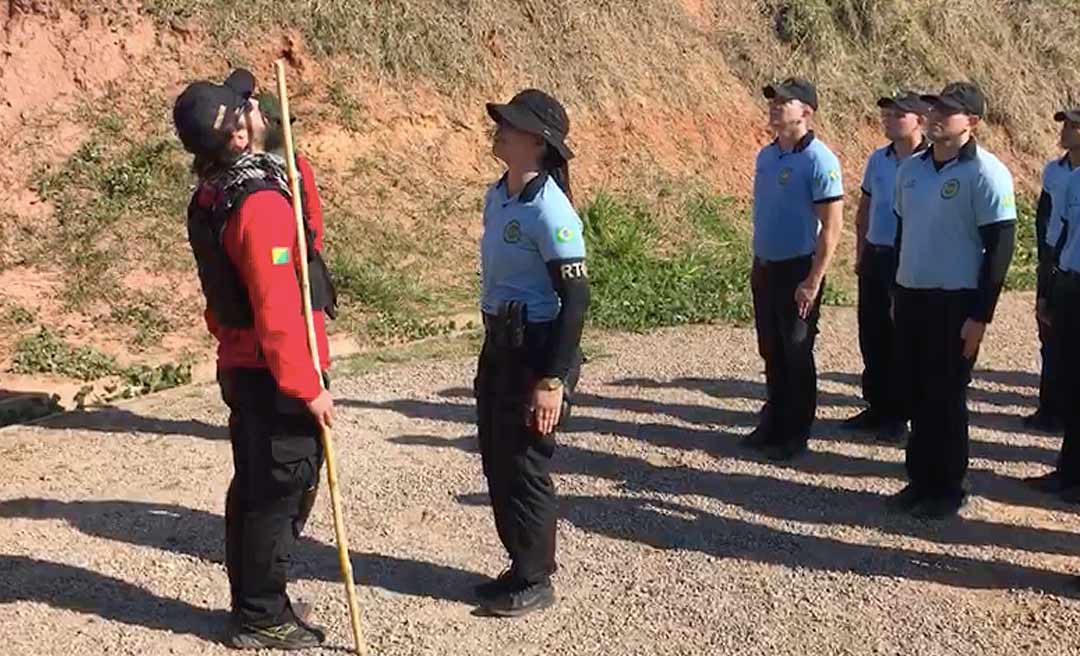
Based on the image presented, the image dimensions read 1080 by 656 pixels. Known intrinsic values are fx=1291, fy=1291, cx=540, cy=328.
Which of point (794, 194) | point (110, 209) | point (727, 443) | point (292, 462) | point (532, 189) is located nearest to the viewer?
point (292, 462)

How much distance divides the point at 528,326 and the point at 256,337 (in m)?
0.96

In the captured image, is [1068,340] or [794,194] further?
[794,194]

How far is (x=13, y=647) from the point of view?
15.1ft

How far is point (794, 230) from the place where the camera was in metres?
6.24

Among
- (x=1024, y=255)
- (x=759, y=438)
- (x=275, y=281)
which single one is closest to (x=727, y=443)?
(x=759, y=438)

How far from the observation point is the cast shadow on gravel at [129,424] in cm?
705

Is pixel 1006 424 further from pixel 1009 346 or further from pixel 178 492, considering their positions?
pixel 178 492

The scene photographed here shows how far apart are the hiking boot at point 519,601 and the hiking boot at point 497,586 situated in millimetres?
16

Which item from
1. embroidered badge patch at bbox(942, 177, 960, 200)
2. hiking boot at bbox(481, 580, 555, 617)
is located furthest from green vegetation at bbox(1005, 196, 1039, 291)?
hiking boot at bbox(481, 580, 555, 617)

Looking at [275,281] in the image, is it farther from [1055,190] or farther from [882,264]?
[1055,190]

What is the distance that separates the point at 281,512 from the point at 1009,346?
20.9ft

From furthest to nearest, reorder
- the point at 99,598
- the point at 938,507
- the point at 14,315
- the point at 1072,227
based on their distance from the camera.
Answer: the point at 14,315, the point at 1072,227, the point at 938,507, the point at 99,598

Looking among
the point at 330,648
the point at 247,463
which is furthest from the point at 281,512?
the point at 330,648

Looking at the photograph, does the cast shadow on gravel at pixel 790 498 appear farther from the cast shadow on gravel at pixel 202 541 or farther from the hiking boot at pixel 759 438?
the cast shadow on gravel at pixel 202 541
